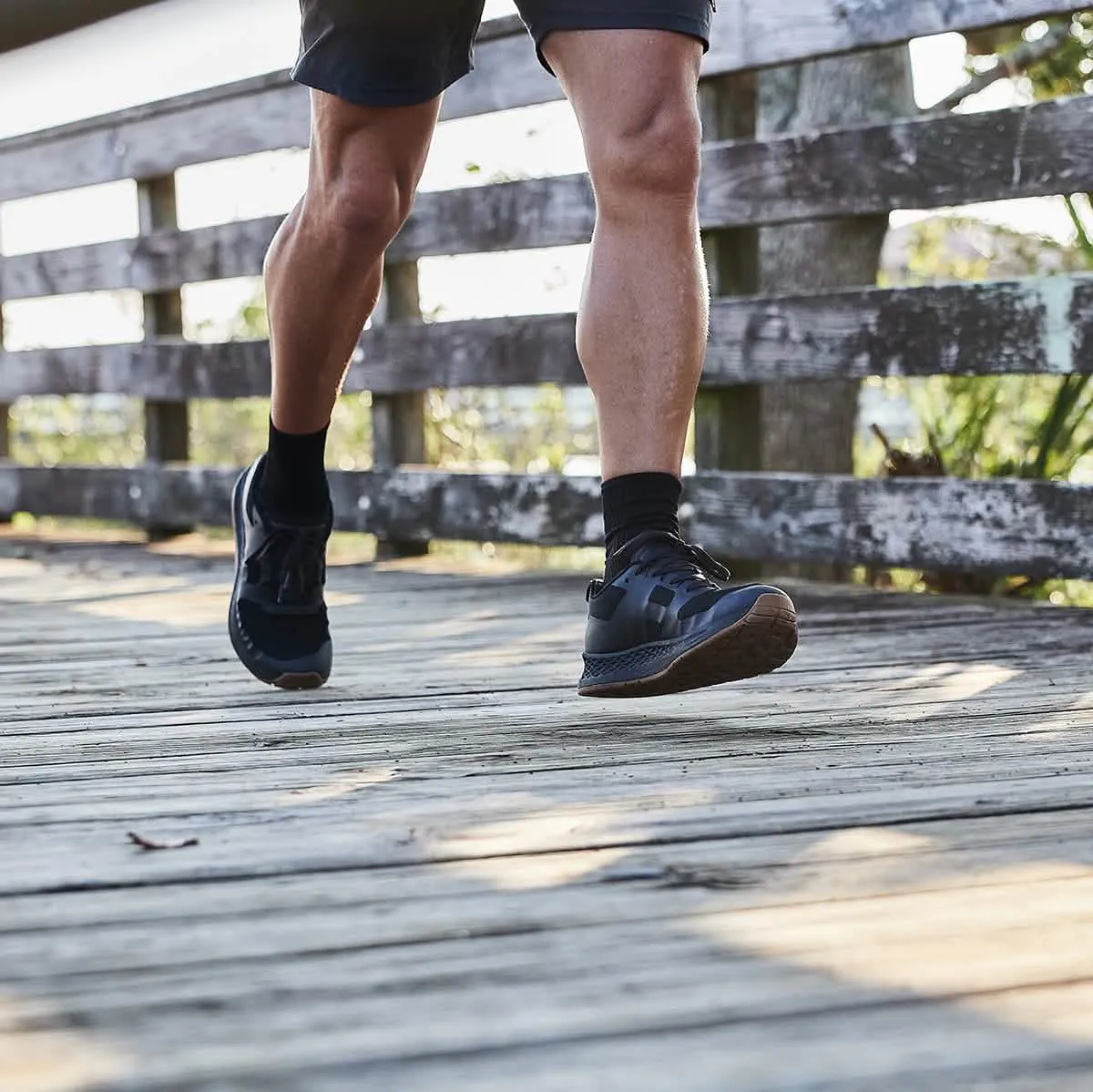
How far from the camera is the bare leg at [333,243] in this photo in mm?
2295

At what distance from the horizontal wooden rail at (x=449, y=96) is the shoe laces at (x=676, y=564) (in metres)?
1.61

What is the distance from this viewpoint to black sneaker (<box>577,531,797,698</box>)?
186 centimetres

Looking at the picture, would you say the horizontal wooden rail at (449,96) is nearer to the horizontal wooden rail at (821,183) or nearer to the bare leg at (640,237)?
the horizontal wooden rail at (821,183)

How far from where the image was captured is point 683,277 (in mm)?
2076

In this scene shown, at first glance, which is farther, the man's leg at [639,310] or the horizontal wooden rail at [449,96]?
the horizontal wooden rail at [449,96]

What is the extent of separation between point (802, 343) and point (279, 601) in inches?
61.7

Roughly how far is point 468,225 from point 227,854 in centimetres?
314

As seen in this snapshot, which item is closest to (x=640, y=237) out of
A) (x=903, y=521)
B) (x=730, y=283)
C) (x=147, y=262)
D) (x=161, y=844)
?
(x=161, y=844)

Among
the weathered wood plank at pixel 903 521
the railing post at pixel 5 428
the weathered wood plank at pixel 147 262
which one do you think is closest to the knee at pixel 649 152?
the weathered wood plank at pixel 903 521

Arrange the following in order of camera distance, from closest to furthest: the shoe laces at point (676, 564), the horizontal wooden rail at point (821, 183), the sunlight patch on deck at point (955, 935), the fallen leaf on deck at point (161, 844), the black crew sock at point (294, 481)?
the sunlight patch on deck at point (955, 935), the fallen leaf on deck at point (161, 844), the shoe laces at point (676, 564), the black crew sock at point (294, 481), the horizontal wooden rail at point (821, 183)

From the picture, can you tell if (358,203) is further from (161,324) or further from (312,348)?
(161,324)

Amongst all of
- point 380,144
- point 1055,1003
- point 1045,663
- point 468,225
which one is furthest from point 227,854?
point 468,225

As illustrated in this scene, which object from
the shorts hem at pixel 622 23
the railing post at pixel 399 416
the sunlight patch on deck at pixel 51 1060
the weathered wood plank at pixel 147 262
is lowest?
the sunlight patch on deck at pixel 51 1060

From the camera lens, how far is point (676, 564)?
200 centimetres
